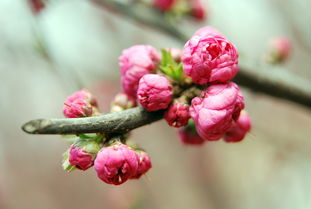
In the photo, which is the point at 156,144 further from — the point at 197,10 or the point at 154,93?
the point at 154,93

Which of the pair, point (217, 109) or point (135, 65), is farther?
point (135, 65)

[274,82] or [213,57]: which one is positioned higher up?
[213,57]

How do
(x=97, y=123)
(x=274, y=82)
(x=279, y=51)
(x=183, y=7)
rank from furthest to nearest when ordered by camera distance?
(x=279, y=51) < (x=183, y=7) < (x=274, y=82) < (x=97, y=123)

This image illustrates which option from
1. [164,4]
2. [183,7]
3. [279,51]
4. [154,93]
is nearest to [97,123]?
[154,93]

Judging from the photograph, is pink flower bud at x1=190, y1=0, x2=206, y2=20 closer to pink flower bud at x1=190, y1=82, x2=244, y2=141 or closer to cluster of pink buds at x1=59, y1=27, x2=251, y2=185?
cluster of pink buds at x1=59, y1=27, x2=251, y2=185

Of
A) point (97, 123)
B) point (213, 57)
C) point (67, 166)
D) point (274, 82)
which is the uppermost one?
point (213, 57)

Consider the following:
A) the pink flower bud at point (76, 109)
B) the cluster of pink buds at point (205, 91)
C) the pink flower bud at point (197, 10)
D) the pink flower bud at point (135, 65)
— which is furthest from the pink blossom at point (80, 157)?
the pink flower bud at point (197, 10)

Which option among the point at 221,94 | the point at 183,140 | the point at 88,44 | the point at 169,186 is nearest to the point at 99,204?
the point at 169,186

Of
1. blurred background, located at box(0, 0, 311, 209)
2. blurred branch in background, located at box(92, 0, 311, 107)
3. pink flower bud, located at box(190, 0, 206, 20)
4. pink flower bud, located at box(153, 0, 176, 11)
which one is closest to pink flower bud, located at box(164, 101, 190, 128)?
blurred branch in background, located at box(92, 0, 311, 107)
